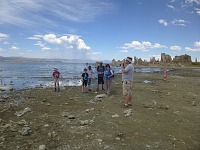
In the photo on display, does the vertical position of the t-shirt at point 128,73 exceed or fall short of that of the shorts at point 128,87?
it exceeds it

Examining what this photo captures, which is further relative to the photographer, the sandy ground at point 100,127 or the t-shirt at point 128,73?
the t-shirt at point 128,73

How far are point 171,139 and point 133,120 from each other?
2.64 meters

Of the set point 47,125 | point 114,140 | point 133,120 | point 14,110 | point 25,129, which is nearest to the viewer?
point 114,140

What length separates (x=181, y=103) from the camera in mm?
15914

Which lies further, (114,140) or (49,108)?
(49,108)

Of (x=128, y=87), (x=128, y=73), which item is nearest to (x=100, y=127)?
(x=128, y=87)

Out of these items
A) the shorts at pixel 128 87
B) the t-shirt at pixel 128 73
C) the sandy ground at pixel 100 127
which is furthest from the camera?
the shorts at pixel 128 87

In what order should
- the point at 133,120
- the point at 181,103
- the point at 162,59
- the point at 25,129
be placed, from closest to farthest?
1. the point at 25,129
2. the point at 133,120
3. the point at 181,103
4. the point at 162,59

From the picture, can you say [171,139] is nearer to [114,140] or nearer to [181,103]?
[114,140]

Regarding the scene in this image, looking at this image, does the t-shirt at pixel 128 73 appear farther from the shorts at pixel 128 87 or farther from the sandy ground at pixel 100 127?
the sandy ground at pixel 100 127

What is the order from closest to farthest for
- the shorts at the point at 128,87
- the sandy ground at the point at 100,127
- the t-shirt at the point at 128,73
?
1. the sandy ground at the point at 100,127
2. the t-shirt at the point at 128,73
3. the shorts at the point at 128,87

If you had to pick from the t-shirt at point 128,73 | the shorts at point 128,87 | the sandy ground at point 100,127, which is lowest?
the sandy ground at point 100,127

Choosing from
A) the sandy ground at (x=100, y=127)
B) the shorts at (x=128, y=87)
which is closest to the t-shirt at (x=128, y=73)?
the shorts at (x=128, y=87)

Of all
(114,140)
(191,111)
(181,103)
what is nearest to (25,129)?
(114,140)
